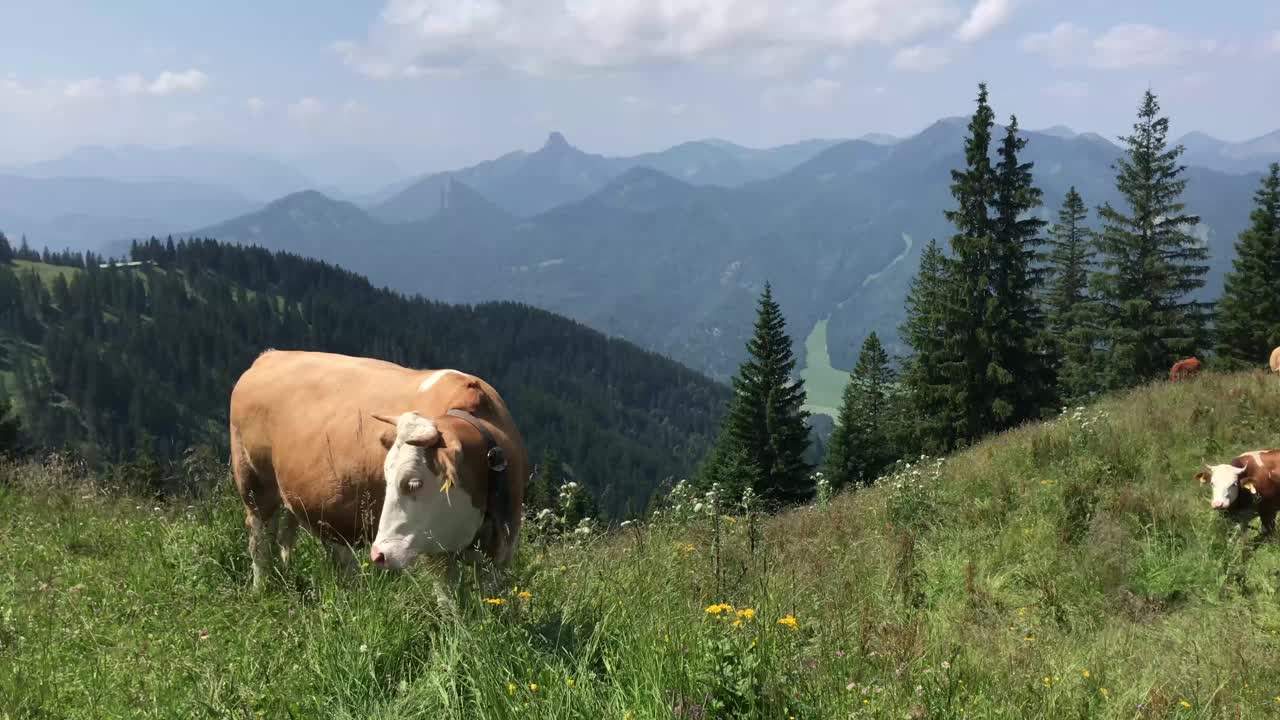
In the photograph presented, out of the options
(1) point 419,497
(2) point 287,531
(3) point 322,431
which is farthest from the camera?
(2) point 287,531

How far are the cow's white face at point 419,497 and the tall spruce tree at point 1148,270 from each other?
46368 millimetres

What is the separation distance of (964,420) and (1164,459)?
26.0m

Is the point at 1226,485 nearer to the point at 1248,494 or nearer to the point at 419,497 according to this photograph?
the point at 1248,494

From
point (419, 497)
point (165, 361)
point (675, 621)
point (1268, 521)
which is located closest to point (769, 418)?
point (1268, 521)

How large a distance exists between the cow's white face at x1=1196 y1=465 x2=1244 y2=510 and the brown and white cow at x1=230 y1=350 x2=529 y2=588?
7551 mm

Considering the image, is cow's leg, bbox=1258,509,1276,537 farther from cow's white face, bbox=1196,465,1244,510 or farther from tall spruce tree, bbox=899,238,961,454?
tall spruce tree, bbox=899,238,961,454

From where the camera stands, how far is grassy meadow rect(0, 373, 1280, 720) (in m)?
3.29

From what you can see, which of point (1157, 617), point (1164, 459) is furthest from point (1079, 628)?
point (1164, 459)

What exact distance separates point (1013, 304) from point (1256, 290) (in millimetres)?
19823

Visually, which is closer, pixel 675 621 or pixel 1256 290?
pixel 675 621

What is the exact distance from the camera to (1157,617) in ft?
20.6

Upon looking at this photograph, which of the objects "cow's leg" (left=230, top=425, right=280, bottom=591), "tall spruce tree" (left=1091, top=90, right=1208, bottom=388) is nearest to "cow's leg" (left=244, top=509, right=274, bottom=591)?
"cow's leg" (left=230, top=425, right=280, bottom=591)

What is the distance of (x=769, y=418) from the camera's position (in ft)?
150

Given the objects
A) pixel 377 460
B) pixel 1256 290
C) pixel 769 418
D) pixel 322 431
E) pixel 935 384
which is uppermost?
pixel 1256 290
